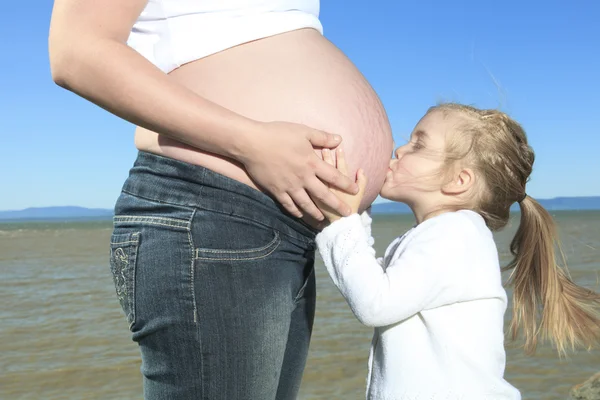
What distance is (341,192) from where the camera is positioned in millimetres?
1413

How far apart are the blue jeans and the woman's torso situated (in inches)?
2.4

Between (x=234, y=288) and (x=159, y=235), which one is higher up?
(x=159, y=235)

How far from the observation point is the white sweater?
1.48 metres

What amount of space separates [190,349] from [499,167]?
3.56 ft

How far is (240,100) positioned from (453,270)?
0.68m

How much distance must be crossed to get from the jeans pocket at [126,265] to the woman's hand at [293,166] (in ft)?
0.94

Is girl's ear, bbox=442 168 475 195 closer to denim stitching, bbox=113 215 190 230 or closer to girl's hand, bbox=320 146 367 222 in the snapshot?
girl's hand, bbox=320 146 367 222

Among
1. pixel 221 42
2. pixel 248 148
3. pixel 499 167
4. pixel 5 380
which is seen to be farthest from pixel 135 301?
pixel 5 380

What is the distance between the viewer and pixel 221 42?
135 centimetres

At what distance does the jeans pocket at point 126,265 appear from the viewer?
1282mm

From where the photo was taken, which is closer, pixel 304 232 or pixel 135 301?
pixel 135 301

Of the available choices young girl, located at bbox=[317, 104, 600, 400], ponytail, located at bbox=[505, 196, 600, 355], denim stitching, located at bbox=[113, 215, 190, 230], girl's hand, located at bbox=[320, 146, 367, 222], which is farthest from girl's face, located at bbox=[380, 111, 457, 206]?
denim stitching, located at bbox=[113, 215, 190, 230]

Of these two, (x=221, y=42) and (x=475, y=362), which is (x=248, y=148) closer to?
(x=221, y=42)

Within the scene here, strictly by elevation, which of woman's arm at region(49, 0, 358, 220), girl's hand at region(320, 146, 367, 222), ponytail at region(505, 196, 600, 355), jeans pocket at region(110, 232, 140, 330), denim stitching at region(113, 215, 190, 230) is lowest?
ponytail at region(505, 196, 600, 355)
